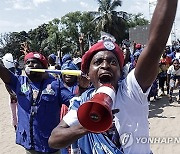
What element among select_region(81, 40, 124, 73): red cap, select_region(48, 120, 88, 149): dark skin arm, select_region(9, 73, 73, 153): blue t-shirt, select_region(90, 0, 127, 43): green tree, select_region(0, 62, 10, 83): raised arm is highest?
select_region(90, 0, 127, 43): green tree

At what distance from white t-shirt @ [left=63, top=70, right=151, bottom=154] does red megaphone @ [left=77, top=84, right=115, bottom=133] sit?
34cm

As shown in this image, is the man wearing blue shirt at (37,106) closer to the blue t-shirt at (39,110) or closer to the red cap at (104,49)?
the blue t-shirt at (39,110)

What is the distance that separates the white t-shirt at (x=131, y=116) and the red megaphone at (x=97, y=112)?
341 millimetres

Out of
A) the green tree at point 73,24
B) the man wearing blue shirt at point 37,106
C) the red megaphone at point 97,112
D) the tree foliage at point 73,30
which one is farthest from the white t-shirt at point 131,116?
the green tree at point 73,24

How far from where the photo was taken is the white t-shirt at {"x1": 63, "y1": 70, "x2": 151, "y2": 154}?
160 cm

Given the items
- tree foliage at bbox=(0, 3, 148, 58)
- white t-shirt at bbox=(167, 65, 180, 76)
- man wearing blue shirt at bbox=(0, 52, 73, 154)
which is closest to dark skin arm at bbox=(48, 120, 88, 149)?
man wearing blue shirt at bbox=(0, 52, 73, 154)

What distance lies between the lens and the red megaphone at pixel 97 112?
46.9 inches

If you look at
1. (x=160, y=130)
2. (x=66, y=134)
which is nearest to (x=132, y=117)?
(x=66, y=134)

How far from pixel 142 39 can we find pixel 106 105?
1748 centimetres

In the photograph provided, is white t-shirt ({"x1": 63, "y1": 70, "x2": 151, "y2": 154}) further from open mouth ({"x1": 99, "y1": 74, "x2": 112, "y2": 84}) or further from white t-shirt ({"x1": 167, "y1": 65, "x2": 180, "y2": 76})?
white t-shirt ({"x1": 167, "y1": 65, "x2": 180, "y2": 76})

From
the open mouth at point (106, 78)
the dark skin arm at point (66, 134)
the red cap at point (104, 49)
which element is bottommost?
the dark skin arm at point (66, 134)

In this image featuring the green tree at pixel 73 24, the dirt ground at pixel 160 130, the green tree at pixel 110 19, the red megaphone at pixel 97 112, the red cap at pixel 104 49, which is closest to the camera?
the red megaphone at pixel 97 112

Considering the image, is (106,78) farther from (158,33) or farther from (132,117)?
(158,33)

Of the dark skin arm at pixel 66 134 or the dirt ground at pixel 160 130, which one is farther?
the dirt ground at pixel 160 130
